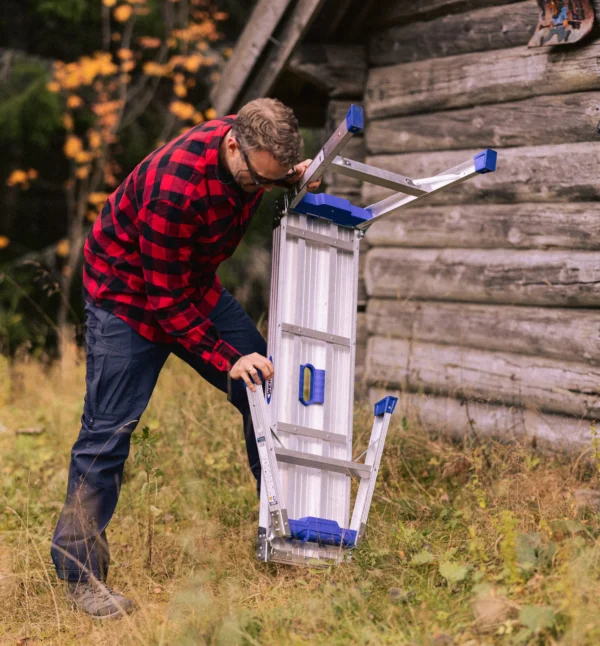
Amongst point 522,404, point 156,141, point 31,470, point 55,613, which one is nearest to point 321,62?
point 522,404

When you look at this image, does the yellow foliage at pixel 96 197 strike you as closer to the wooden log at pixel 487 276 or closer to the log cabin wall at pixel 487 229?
the log cabin wall at pixel 487 229

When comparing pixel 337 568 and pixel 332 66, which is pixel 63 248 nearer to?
pixel 332 66

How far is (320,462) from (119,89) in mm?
8065

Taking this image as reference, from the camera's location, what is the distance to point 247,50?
5797mm

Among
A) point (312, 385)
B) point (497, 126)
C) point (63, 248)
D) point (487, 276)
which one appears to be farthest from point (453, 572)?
point (63, 248)

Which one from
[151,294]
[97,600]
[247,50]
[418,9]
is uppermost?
[418,9]

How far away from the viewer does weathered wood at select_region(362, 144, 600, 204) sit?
4.48 m

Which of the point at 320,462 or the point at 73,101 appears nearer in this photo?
the point at 320,462

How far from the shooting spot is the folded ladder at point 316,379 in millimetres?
3250

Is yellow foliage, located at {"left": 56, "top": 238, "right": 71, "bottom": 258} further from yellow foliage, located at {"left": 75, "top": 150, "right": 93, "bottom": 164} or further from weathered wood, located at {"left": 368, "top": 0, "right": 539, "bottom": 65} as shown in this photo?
weathered wood, located at {"left": 368, "top": 0, "right": 539, "bottom": 65}

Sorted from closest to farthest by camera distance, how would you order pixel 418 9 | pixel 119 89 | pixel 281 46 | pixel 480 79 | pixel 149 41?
pixel 480 79 < pixel 418 9 < pixel 281 46 < pixel 149 41 < pixel 119 89

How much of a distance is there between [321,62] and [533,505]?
3402 mm

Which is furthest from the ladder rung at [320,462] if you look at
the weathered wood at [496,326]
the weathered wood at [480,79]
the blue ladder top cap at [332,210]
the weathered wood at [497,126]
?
the weathered wood at [480,79]

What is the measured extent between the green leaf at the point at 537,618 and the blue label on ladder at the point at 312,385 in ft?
3.97
